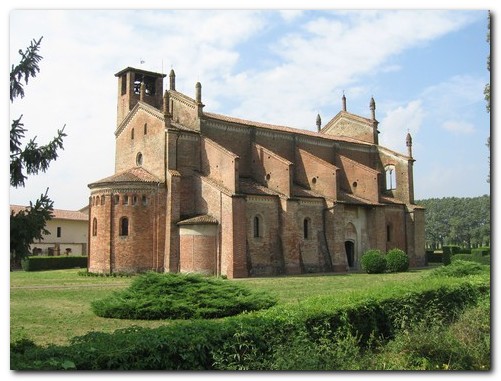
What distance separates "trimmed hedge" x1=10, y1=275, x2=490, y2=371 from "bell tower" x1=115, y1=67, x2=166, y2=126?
30.6m

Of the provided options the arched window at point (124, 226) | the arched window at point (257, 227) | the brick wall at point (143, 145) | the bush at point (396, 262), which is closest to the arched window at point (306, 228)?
the arched window at point (257, 227)

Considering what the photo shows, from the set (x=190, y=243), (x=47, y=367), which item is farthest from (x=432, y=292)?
(x=190, y=243)

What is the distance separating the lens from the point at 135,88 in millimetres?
39781

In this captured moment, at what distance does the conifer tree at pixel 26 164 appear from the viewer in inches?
363

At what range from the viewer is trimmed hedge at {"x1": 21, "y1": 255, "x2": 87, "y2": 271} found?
41.7m

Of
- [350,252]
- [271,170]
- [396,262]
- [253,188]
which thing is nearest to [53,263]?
[253,188]

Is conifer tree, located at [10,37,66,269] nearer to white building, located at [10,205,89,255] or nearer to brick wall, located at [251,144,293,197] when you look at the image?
brick wall, located at [251,144,293,197]

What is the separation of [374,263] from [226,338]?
27539 millimetres

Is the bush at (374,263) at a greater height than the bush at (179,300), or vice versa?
the bush at (179,300)

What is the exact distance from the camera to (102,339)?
837cm

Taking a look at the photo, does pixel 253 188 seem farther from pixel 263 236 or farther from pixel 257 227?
pixel 263 236

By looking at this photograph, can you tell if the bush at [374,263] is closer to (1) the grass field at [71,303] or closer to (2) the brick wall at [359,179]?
(2) the brick wall at [359,179]

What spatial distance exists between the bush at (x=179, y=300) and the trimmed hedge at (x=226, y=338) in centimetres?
386

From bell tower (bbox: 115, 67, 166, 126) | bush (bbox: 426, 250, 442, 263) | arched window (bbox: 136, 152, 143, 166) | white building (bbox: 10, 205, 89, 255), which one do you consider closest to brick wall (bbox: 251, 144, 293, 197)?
arched window (bbox: 136, 152, 143, 166)
